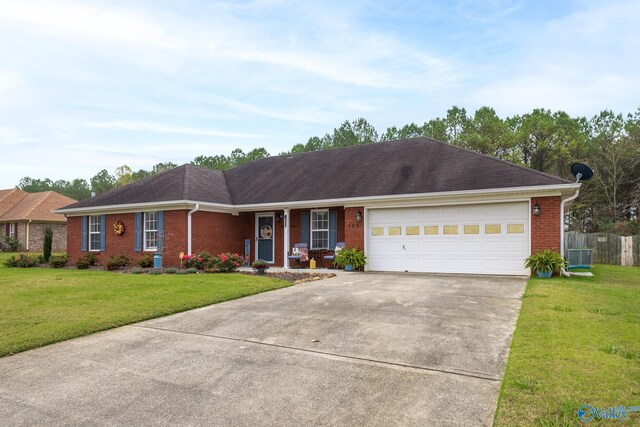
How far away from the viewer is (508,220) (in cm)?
1206

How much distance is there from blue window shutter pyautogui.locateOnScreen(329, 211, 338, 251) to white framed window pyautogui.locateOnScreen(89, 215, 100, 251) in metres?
10.5

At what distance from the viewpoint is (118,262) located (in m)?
15.3

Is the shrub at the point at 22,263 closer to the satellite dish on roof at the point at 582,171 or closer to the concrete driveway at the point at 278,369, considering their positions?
the concrete driveway at the point at 278,369

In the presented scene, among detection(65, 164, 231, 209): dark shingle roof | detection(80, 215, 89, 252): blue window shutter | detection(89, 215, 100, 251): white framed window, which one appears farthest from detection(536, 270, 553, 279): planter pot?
detection(80, 215, 89, 252): blue window shutter

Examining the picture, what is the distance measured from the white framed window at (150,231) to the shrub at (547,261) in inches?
523

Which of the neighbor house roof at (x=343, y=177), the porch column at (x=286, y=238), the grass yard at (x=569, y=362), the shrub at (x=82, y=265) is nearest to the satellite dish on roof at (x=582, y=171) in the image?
the neighbor house roof at (x=343, y=177)

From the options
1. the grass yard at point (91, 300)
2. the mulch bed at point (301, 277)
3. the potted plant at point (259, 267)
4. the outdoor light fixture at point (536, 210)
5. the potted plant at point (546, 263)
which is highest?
the outdoor light fixture at point (536, 210)

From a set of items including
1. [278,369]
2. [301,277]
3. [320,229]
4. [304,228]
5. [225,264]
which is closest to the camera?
[278,369]

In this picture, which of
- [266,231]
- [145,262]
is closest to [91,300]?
[145,262]

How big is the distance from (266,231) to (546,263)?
1034 cm

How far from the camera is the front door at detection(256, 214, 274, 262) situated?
16.9m

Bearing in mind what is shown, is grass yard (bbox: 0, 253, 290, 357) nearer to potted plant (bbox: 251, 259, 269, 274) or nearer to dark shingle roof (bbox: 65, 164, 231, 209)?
potted plant (bbox: 251, 259, 269, 274)

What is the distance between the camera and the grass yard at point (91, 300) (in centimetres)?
597

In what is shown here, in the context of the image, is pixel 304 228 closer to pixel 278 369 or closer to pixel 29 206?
pixel 278 369
